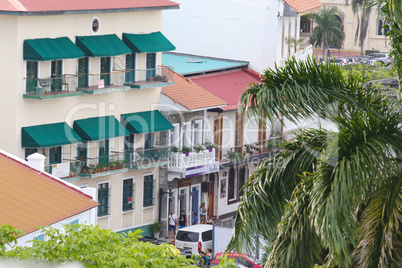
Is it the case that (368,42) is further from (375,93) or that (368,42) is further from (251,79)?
(375,93)

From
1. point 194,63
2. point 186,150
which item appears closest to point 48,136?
point 186,150

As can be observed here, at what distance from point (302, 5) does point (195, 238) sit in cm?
2426

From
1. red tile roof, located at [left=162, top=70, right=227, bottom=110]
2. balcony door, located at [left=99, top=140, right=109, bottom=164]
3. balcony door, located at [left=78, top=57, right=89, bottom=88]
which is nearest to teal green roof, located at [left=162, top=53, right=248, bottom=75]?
red tile roof, located at [left=162, top=70, right=227, bottom=110]

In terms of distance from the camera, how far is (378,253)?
16047 millimetres

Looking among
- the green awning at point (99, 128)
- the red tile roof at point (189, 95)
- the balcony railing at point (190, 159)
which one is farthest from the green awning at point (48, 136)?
the red tile roof at point (189, 95)

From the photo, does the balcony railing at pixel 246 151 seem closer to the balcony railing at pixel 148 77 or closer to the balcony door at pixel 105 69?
the balcony railing at pixel 148 77

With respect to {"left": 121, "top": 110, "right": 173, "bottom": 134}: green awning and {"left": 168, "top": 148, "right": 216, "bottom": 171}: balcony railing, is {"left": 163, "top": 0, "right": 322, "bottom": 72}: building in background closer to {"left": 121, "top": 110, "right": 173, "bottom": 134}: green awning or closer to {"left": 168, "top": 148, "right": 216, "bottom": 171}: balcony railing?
{"left": 168, "top": 148, "right": 216, "bottom": 171}: balcony railing

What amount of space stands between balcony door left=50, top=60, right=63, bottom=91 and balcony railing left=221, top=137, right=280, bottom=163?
1347 cm

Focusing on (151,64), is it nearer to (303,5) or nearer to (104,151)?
(104,151)

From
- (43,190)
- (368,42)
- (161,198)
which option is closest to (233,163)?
(161,198)

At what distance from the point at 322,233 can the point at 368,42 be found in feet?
334

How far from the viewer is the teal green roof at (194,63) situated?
57188mm

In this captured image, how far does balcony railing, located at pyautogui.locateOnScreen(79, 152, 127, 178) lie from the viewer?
146ft

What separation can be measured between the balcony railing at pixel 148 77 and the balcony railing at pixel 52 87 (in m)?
4.29
